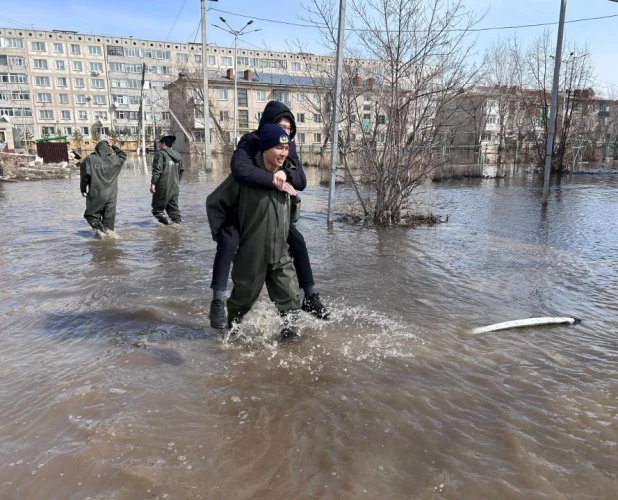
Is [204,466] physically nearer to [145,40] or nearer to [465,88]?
[465,88]

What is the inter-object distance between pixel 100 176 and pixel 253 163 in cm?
622

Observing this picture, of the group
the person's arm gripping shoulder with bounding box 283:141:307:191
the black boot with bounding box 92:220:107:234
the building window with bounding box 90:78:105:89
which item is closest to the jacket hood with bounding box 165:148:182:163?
the black boot with bounding box 92:220:107:234

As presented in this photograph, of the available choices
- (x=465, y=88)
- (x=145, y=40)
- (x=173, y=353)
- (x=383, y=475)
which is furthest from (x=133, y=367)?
(x=145, y=40)

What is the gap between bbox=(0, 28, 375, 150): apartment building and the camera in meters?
76.3

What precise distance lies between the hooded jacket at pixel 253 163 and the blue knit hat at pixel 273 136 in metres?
0.11

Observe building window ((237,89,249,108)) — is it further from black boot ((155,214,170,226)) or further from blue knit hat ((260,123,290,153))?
blue knit hat ((260,123,290,153))

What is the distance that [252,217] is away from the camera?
3652 millimetres

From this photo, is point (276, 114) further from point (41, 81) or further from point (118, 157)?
point (41, 81)

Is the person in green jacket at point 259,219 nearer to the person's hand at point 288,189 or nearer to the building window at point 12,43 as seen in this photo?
the person's hand at point 288,189

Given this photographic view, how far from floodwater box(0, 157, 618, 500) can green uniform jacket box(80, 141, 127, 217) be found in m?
1.84

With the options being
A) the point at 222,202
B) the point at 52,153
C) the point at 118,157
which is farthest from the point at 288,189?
the point at 52,153

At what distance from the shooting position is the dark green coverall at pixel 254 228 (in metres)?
3.63

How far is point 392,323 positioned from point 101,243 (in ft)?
19.5

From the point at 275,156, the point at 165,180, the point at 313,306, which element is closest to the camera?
the point at 275,156
